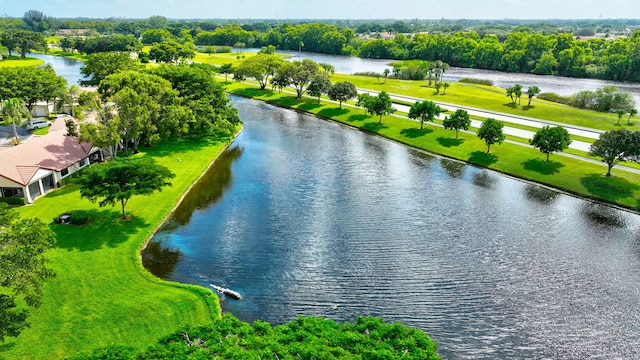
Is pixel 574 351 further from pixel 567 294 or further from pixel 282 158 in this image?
pixel 282 158

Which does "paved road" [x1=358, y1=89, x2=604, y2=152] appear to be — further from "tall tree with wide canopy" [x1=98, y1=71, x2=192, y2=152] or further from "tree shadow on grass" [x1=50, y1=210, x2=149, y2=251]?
"tree shadow on grass" [x1=50, y1=210, x2=149, y2=251]

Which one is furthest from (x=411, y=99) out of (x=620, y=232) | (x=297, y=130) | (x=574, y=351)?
(x=574, y=351)

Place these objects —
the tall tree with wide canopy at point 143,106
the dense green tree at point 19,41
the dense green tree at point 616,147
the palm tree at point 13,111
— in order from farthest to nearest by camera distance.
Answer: the dense green tree at point 19,41 < the palm tree at point 13,111 < the tall tree with wide canopy at point 143,106 < the dense green tree at point 616,147

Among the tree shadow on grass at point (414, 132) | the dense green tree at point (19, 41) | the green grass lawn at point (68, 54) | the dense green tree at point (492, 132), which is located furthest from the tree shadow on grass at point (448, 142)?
the dense green tree at point (19, 41)

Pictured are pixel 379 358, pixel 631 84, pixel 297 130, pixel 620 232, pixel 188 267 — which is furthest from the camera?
pixel 631 84

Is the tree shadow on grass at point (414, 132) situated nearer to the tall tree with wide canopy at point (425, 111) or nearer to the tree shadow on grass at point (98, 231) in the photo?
Result: the tall tree with wide canopy at point (425, 111)

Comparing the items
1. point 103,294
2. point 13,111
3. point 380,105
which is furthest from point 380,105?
point 103,294
